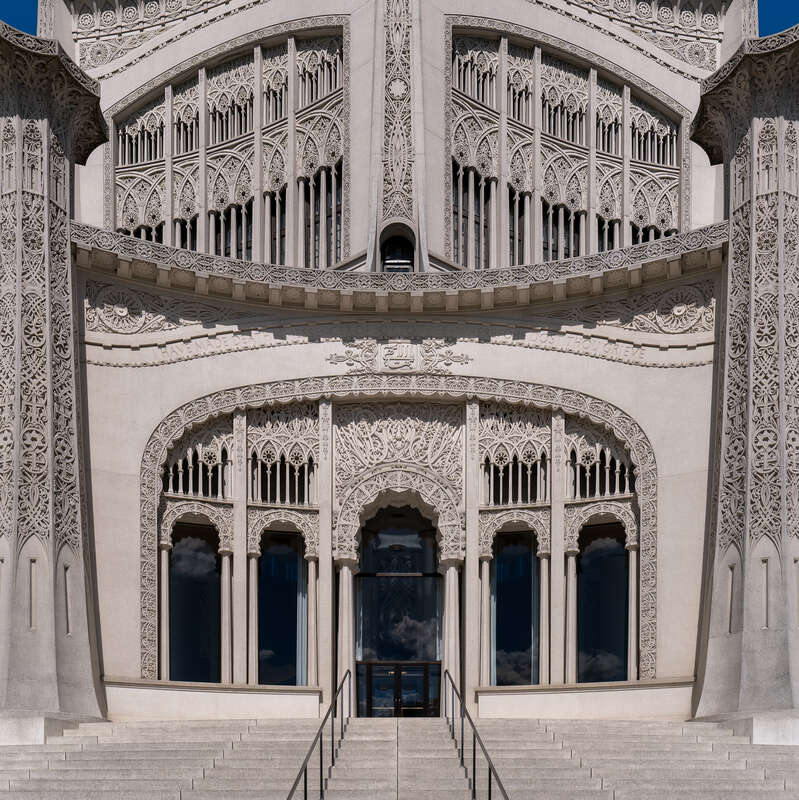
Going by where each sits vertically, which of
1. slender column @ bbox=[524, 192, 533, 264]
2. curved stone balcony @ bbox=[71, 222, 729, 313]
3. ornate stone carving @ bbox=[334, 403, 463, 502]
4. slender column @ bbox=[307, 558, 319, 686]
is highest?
slender column @ bbox=[524, 192, 533, 264]

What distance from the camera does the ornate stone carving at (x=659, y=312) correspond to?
28.3 meters

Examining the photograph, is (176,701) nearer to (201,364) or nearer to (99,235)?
(201,364)

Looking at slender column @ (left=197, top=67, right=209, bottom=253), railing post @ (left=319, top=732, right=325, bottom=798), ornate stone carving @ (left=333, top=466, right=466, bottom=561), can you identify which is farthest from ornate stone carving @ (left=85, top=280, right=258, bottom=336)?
railing post @ (left=319, top=732, right=325, bottom=798)

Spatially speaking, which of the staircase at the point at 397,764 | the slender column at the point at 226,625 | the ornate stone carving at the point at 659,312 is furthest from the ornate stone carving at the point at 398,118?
the staircase at the point at 397,764

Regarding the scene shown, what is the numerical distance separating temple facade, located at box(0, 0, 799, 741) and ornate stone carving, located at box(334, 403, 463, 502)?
0.05 metres

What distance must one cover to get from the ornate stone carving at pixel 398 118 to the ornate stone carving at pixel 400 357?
2.55 meters

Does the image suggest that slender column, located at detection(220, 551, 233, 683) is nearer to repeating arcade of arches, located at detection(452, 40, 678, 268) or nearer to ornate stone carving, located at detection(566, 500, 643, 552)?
ornate stone carving, located at detection(566, 500, 643, 552)

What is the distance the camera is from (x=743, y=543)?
24984mm

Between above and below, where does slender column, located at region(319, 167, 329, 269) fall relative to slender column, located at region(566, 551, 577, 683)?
above

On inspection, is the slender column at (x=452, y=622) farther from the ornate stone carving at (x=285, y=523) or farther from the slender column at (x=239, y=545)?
the slender column at (x=239, y=545)

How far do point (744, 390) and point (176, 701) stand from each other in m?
10.3

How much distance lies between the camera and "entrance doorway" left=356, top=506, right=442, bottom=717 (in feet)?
94.6

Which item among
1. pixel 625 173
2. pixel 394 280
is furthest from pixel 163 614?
pixel 625 173

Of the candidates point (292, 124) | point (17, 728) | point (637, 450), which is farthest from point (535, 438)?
point (17, 728)
